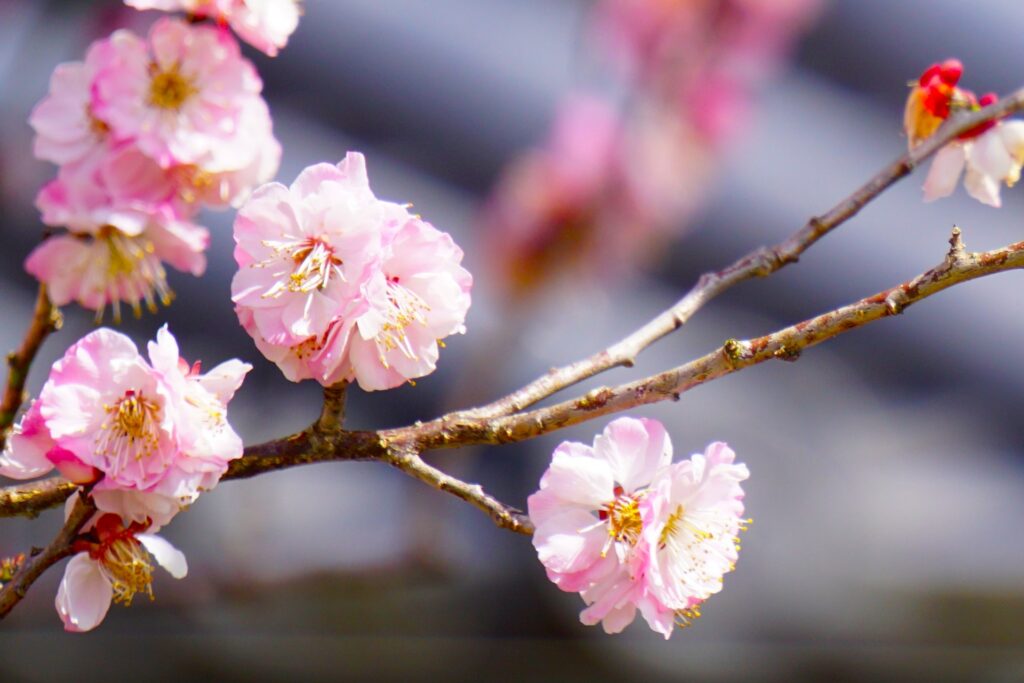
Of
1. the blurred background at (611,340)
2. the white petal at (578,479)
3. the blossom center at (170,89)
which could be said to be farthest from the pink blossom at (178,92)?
the blurred background at (611,340)

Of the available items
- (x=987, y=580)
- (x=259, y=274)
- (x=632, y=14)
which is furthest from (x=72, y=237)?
(x=987, y=580)

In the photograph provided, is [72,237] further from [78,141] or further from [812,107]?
[812,107]

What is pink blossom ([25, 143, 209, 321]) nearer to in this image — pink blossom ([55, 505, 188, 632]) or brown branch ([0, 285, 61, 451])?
brown branch ([0, 285, 61, 451])

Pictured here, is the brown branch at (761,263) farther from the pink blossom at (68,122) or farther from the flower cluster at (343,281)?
the pink blossom at (68,122)

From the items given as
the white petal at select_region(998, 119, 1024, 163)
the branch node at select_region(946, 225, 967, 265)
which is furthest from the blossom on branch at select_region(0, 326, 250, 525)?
the white petal at select_region(998, 119, 1024, 163)

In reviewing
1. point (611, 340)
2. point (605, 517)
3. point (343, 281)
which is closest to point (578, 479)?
point (605, 517)

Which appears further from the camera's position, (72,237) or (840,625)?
(840,625)
